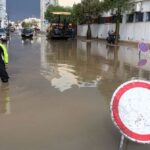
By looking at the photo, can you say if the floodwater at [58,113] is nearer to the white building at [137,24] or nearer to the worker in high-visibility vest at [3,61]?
the worker in high-visibility vest at [3,61]

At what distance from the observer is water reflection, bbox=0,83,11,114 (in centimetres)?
883

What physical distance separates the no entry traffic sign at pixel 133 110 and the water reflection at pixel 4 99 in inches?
151

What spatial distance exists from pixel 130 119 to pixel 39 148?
5.60 ft

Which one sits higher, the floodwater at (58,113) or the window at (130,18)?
the window at (130,18)

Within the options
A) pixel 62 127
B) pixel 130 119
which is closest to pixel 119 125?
pixel 130 119

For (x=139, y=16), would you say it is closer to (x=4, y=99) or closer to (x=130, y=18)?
(x=130, y=18)

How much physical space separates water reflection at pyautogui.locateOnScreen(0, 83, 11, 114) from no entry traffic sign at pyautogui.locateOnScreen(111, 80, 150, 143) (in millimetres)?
3838

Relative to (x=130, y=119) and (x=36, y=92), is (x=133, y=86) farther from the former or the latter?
(x=36, y=92)

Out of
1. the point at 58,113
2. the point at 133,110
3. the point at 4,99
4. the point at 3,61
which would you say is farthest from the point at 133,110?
the point at 3,61

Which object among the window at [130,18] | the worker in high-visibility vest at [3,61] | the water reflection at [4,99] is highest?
the window at [130,18]

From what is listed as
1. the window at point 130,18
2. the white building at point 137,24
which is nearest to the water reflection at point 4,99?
the white building at point 137,24

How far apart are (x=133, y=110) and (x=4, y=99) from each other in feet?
18.0

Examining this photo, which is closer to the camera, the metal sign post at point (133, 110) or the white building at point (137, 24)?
the metal sign post at point (133, 110)

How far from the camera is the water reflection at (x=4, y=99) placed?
8.83 m
